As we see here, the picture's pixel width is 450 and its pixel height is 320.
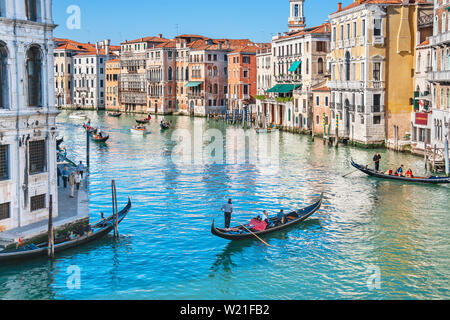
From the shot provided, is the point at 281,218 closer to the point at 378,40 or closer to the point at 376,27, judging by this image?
the point at 378,40

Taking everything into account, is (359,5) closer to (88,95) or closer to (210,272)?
(210,272)

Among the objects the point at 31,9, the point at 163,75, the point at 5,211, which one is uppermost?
the point at 163,75

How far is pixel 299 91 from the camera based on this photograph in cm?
4972

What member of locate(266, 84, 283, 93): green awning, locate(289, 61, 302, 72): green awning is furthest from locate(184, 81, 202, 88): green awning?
locate(289, 61, 302, 72): green awning

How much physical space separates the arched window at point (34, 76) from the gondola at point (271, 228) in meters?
5.40

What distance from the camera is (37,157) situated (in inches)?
651

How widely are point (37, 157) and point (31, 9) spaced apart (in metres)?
3.60

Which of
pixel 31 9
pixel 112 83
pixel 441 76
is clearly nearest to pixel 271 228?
pixel 31 9

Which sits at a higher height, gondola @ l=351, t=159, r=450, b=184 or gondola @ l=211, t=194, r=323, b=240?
gondola @ l=351, t=159, r=450, b=184

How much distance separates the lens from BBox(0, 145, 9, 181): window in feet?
51.1

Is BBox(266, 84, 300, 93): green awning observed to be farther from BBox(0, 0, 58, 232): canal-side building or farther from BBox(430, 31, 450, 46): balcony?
BBox(0, 0, 58, 232): canal-side building

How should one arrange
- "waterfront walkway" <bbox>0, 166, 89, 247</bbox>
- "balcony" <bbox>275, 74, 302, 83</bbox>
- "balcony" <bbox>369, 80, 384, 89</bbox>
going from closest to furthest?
"waterfront walkway" <bbox>0, 166, 89, 247</bbox>, "balcony" <bbox>369, 80, 384, 89</bbox>, "balcony" <bbox>275, 74, 302, 83</bbox>

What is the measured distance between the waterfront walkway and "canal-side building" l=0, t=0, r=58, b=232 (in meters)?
0.29
